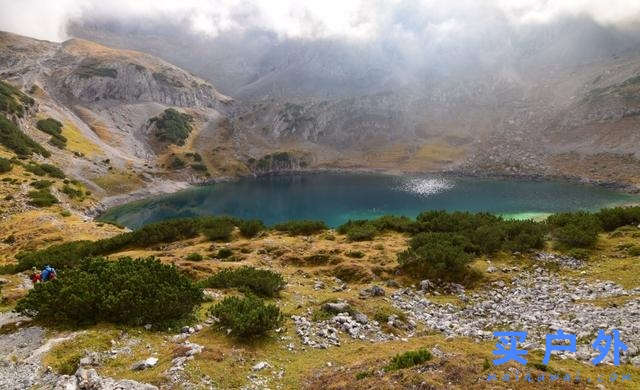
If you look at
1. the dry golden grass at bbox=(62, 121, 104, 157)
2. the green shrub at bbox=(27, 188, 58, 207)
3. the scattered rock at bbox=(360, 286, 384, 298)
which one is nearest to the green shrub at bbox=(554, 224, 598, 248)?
the scattered rock at bbox=(360, 286, 384, 298)

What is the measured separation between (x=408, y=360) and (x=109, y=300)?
38.3ft

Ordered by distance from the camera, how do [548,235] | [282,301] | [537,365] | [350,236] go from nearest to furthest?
[537,365] → [282,301] → [548,235] → [350,236]

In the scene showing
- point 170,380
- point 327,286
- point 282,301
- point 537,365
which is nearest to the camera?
point 537,365

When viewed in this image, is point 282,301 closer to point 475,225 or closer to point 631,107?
point 475,225

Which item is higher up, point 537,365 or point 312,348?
point 537,365

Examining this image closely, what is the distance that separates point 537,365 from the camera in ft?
35.7

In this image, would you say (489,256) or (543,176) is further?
(543,176)

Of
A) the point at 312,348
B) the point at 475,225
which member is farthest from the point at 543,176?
the point at 312,348

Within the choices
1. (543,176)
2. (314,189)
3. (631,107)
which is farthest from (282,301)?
(631,107)

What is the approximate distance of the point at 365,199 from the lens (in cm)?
12656

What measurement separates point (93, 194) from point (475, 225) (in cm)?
11477

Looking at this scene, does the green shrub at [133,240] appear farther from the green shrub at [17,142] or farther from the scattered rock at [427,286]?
the green shrub at [17,142]

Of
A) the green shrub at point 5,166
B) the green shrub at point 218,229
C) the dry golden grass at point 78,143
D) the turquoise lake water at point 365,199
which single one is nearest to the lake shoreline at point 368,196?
the turquoise lake water at point 365,199

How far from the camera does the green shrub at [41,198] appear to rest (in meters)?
76.1
